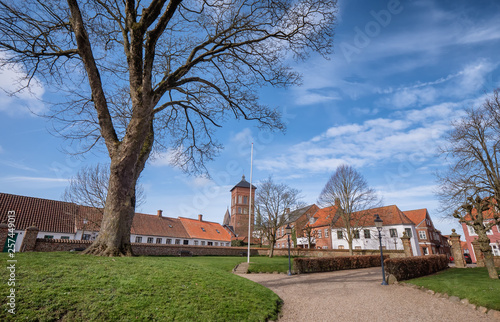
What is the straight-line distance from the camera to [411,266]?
46.2ft

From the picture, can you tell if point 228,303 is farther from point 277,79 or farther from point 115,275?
point 277,79

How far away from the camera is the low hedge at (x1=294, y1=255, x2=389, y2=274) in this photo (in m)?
16.5

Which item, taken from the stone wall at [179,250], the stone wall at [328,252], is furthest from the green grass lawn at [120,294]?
the stone wall at [328,252]

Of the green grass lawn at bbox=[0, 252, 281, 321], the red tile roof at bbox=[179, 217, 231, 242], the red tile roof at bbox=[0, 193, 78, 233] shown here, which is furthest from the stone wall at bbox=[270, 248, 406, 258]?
the red tile roof at bbox=[0, 193, 78, 233]

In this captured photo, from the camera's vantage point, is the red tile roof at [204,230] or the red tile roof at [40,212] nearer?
the red tile roof at [40,212]

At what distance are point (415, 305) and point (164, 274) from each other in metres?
8.43

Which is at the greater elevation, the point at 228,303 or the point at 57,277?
the point at 57,277

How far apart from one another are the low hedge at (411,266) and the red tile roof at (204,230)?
126 ft

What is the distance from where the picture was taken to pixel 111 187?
7.79 m

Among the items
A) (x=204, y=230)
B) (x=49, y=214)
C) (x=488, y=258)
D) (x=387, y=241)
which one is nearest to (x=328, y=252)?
(x=387, y=241)

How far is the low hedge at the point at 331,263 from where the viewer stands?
54.1ft

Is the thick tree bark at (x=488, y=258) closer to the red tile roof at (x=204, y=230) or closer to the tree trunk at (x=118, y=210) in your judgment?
the tree trunk at (x=118, y=210)

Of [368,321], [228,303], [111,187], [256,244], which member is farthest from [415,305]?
[256,244]

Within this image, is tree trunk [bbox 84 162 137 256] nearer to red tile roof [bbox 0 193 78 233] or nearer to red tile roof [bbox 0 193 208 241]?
red tile roof [bbox 0 193 208 241]
